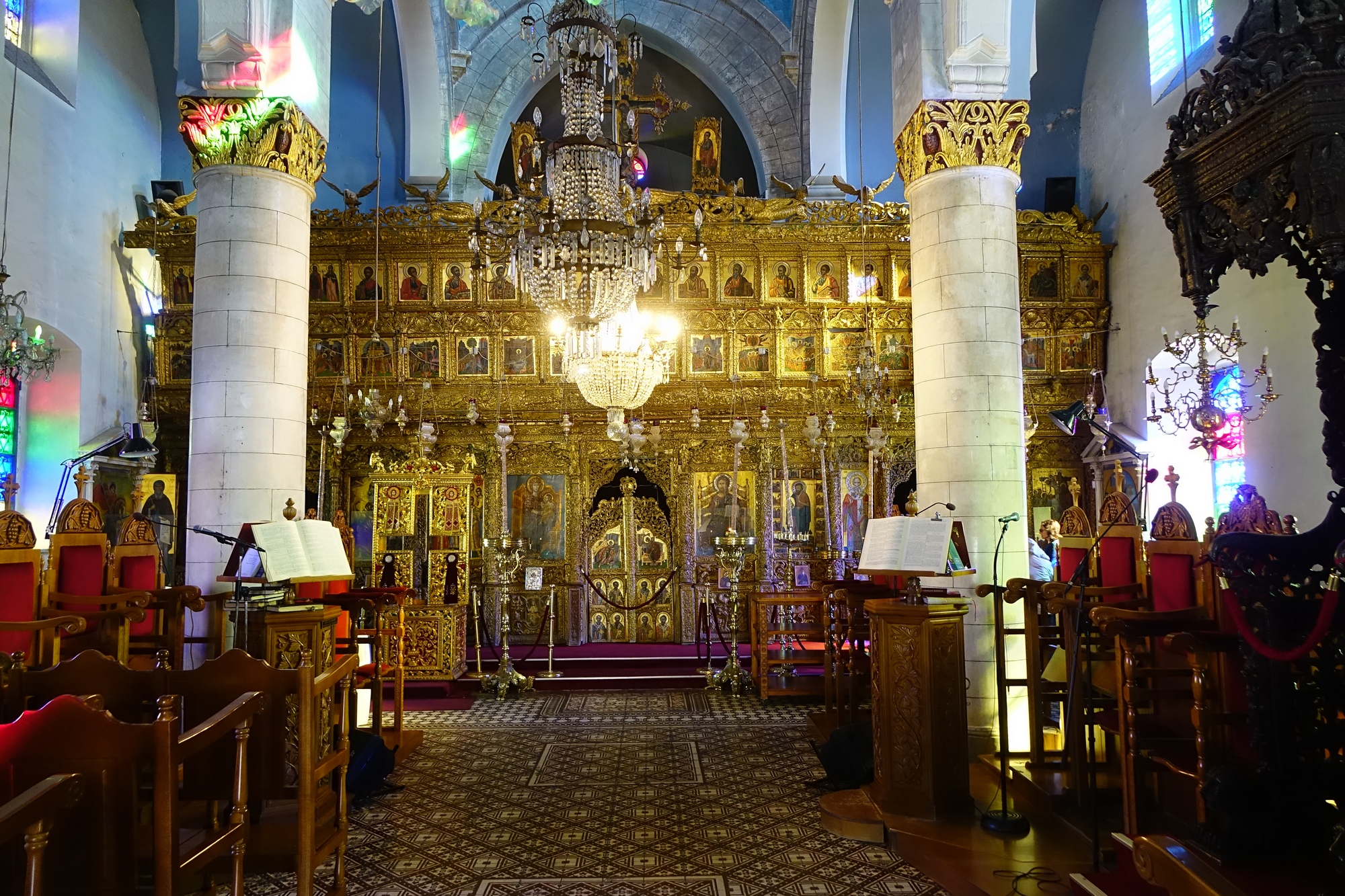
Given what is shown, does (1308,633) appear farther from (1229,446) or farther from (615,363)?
(1229,446)

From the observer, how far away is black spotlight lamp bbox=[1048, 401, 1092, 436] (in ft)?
32.6

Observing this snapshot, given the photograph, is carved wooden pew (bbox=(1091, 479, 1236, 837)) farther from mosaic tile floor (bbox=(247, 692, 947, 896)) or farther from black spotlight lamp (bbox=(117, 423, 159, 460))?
black spotlight lamp (bbox=(117, 423, 159, 460))

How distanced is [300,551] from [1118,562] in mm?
4831

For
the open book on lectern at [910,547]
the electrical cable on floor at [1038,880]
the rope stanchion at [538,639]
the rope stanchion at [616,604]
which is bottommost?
the electrical cable on floor at [1038,880]

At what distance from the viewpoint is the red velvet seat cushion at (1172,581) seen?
454cm

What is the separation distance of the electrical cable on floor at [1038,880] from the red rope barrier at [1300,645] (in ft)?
4.52

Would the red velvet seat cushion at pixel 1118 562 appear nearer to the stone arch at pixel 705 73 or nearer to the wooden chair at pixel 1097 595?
the wooden chair at pixel 1097 595

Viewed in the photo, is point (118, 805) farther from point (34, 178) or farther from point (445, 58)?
point (445, 58)

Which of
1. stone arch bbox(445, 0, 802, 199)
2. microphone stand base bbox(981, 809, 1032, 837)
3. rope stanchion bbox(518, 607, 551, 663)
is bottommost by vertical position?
microphone stand base bbox(981, 809, 1032, 837)

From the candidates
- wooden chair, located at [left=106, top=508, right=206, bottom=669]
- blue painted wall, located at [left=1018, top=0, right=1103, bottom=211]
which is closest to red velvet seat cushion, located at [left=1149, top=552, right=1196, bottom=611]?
wooden chair, located at [left=106, top=508, right=206, bottom=669]

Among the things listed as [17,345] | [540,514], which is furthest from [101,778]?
[540,514]

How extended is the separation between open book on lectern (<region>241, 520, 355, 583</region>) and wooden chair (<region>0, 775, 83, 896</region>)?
7.41ft

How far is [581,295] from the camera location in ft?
21.1

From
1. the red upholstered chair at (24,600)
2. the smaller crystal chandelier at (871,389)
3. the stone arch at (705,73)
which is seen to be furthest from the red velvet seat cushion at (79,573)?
the stone arch at (705,73)
